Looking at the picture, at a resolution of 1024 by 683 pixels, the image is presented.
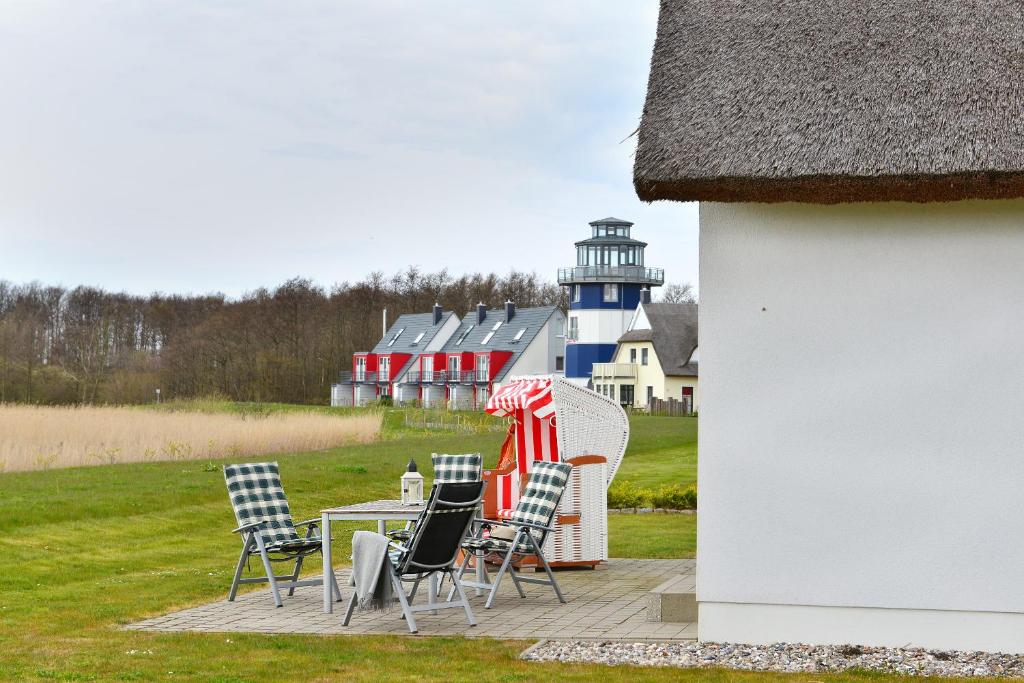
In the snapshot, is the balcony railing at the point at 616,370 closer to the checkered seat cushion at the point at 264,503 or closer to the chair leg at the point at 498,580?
the checkered seat cushion at the point at 264,503

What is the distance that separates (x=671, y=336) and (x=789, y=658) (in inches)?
2046

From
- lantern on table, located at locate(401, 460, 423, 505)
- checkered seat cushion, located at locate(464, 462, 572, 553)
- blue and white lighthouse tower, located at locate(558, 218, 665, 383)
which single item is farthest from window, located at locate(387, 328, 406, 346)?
lantern on table, located at locate(401, 460, 423, 505)

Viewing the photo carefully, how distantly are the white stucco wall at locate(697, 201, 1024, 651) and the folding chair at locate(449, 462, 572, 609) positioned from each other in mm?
1926

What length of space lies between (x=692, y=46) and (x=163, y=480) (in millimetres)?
11021

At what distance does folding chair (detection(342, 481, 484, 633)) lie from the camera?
784 cm

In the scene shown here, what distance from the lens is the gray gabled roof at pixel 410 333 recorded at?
224 feet

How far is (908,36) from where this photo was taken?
768 centimetres

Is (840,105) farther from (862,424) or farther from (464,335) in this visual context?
(464,335)

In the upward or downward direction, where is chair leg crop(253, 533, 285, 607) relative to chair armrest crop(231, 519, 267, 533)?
downward

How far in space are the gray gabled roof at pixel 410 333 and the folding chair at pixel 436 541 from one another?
196ft

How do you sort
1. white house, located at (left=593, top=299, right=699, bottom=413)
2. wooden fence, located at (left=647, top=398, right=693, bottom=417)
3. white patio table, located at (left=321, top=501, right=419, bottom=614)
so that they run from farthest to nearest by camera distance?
white house, located at (left=593, top=299, right=699, bottom=413) → wooden fence, located at (left=647, top=398, right=693, bottom=417) → white patio table, located at (left=321, top=501, right=419, bottom=614)

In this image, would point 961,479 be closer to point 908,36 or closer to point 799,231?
point 799,231

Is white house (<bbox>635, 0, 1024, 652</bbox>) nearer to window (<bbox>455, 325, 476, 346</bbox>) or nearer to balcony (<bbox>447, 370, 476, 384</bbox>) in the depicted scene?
balcony (<bbox>447, 370, 476, 384</bbox>)

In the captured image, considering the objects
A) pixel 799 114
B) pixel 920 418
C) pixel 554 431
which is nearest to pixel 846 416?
pixel 920 418
